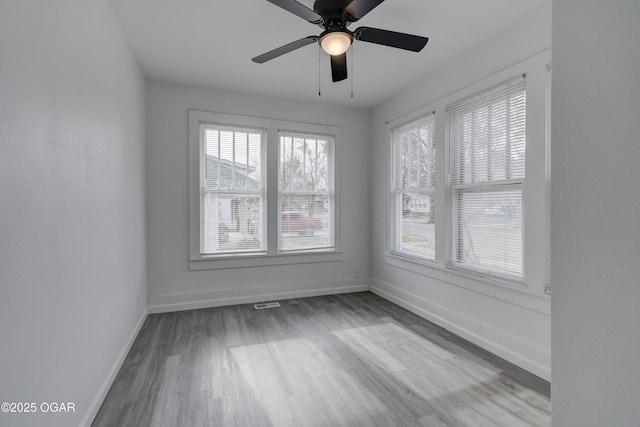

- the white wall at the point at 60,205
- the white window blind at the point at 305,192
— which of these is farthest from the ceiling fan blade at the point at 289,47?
the white window blind at the point at 305,192

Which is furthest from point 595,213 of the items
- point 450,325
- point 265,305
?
point 265,305

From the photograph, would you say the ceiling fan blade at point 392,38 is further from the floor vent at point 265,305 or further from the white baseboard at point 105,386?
the floor vent at point 265,305

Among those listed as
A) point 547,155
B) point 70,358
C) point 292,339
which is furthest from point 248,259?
point 547,155

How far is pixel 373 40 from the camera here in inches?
85.2

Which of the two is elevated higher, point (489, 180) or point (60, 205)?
point (489, 180)

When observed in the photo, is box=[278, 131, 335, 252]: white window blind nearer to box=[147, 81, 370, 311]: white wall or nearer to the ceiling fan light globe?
box=[147, 81, 370, 311]: white wall

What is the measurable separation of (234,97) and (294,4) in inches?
90.0

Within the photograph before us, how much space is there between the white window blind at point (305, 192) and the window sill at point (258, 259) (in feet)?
0.34

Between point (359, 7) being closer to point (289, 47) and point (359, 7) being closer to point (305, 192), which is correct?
point (289, 47)

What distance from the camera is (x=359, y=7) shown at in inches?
73.4

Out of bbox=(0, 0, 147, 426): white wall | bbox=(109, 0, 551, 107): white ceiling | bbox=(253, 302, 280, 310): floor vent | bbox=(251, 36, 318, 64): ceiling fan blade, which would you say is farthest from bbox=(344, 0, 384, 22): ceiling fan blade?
bbox=(253, 302, 280, 310): floor vent

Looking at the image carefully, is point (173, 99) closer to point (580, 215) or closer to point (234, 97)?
point (234, 97)

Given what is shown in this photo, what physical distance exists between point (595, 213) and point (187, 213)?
373 cm

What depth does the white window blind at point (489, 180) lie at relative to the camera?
8.11ft
